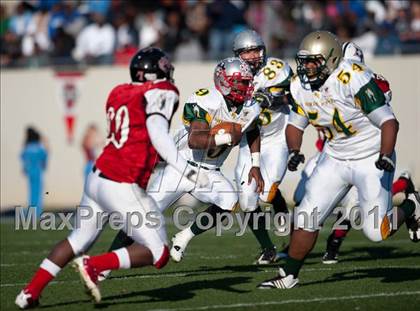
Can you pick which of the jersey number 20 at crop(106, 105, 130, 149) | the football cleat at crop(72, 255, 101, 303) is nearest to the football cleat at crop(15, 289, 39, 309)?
the football cleat at crop(72, 255, 101, 303)

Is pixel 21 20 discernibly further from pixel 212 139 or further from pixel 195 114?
pixel 212 139

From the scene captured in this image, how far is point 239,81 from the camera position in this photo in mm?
7359

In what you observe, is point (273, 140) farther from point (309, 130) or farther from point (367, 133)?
point (309, 130)

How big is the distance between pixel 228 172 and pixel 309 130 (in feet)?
4.75

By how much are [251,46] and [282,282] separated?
2526 millimetres

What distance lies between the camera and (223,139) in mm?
6918

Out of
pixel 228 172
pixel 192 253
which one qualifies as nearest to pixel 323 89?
pixel 192 253

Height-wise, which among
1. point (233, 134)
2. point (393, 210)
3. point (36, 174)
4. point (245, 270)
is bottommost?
point (36, 174)

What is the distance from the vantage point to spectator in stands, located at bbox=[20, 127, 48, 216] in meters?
15.3

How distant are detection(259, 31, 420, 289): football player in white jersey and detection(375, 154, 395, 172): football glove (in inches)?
2.0

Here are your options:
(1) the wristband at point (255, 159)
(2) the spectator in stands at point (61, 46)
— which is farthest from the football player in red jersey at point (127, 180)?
(2) the spectator in stands at point (61, 46)

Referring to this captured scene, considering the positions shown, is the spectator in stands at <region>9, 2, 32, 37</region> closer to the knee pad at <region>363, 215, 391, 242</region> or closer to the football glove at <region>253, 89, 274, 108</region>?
the football glove at <region>253, 89, 274, 108</region>

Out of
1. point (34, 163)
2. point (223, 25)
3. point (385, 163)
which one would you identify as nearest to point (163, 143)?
point (385, 163)

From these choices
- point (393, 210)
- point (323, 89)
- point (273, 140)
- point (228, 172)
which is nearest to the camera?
point (323, 89)
